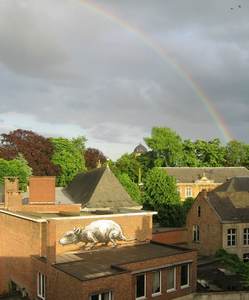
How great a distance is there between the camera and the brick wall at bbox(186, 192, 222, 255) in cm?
4269

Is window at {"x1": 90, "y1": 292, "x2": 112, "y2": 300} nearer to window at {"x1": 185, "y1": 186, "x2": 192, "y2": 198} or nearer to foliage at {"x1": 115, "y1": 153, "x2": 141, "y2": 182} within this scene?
window at {"x1": 185, "y1": 186, "x2": 192, "y2": 198}

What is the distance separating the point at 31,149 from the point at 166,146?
37.8 m

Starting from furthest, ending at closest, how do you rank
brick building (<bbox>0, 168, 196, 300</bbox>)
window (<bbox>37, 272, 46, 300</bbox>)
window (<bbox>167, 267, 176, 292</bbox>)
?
window (<bbox>167, 267, 176, 292</bbox>)
window (<bbox>37, 272, 46, 300</bbox>)
brick building (<bbox>0, 168, 196, 300</bbox>)

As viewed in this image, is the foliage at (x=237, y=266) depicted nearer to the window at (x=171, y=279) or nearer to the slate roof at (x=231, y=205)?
the slate roof at (x=231, y=205)

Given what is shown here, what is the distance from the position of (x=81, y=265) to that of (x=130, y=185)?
37594 millimetres

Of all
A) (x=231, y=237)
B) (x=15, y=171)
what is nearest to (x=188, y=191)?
(x=15, y=171)

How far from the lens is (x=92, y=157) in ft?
312

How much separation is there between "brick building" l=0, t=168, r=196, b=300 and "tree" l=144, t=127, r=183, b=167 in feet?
218

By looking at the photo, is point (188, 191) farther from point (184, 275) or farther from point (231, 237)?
point (184, 275)

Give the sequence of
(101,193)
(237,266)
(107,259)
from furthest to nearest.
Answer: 1. (101,193)
2. (237,266)
3. (107,259)

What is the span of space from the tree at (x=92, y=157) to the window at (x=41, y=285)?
64.4m

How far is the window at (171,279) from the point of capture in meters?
26.9

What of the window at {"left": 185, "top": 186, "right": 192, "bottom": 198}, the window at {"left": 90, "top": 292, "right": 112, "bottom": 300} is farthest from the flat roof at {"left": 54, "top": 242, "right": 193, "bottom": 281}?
the window at {"left": 185, "top": 186, "right": 192, "bottom": 198}

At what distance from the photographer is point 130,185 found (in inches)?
2463
